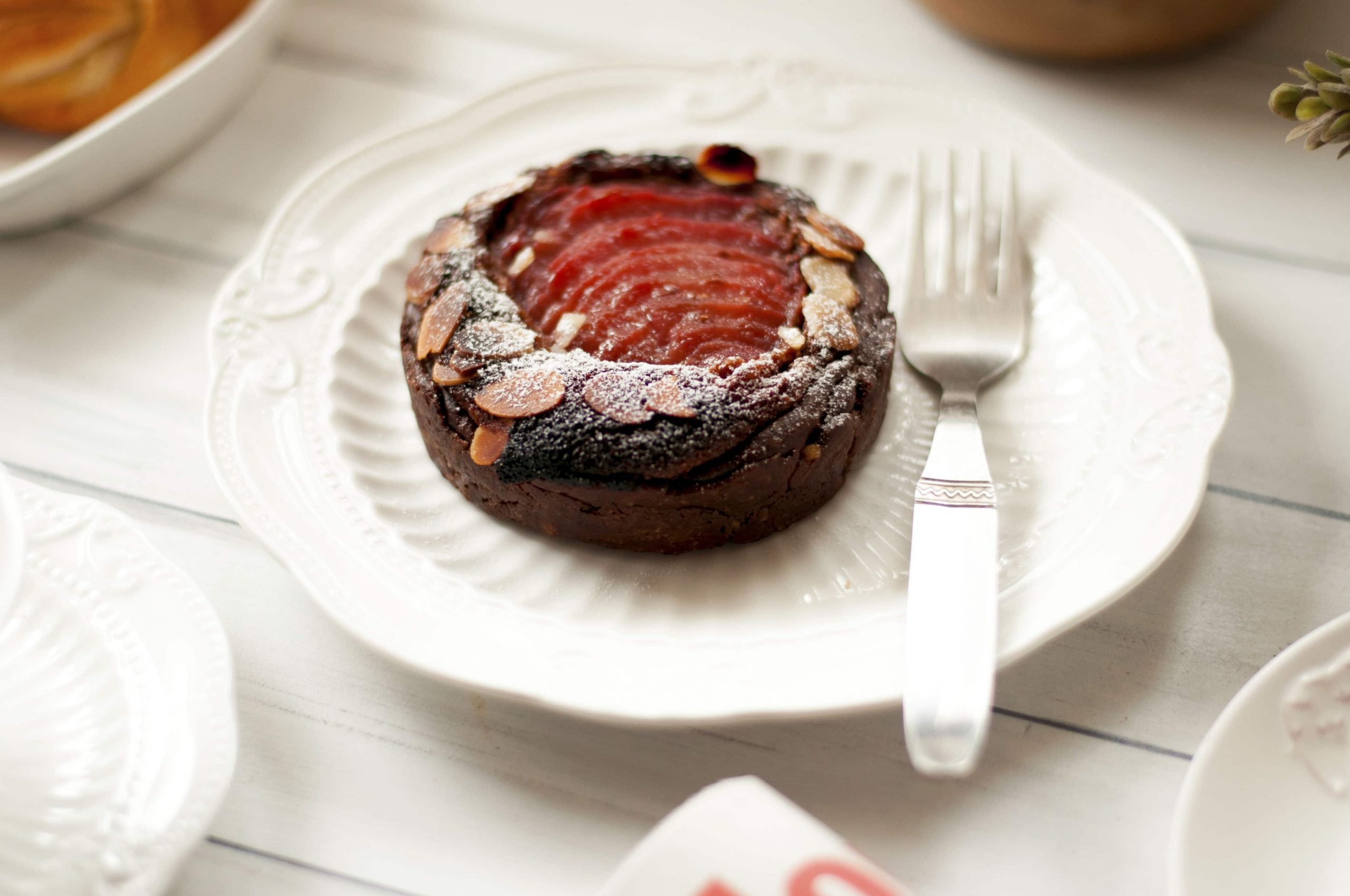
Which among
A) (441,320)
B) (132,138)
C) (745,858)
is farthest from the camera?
(132,138)

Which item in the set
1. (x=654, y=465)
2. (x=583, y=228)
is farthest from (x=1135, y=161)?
(x=654, y=465)

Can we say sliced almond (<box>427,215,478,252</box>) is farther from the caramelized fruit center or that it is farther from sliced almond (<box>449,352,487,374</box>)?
sliced almond (<box>449,352,487,374</box>)

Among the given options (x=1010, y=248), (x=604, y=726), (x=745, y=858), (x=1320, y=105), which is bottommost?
(x=604, y=726)

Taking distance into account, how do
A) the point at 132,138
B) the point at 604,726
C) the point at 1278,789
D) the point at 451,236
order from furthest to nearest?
the point at 132,138 → the point at 451,236 → the point at 604,726 → the point at 1278,789

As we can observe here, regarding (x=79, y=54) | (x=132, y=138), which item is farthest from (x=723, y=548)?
(x=79, y=54)

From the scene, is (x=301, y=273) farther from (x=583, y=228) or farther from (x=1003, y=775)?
(x=1003, y=775)

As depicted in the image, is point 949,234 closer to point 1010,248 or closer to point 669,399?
point 1010,248

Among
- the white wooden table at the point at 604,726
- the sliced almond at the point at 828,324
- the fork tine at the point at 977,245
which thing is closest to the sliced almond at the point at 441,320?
the white wooden table at the point at 604,726
